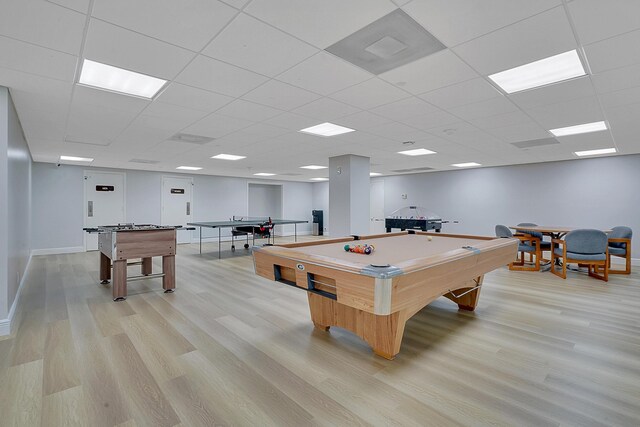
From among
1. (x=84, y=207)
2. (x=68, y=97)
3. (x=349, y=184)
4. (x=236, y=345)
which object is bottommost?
(x=236, y=345)

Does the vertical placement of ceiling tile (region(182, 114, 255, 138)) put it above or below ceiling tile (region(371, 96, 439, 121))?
below

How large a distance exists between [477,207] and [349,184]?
4793 millimetres

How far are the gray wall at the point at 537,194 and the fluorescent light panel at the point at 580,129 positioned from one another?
3391mm

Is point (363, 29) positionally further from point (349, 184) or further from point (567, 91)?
point (349, 184)

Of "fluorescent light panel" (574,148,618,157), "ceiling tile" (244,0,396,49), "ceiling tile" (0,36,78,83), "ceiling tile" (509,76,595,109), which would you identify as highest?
"fluorescent light panel" (574,148,618,157)

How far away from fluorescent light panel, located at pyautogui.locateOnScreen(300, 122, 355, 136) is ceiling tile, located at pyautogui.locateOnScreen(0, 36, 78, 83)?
264 centimetres

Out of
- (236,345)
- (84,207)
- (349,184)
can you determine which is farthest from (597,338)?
(84,207)

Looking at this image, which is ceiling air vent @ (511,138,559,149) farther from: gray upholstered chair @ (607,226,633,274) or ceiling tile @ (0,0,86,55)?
ceiling tile @ (0,0,86,55)

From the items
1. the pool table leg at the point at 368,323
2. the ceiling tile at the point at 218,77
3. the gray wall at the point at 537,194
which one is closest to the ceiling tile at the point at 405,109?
the ceiling tile at the point at 218,77

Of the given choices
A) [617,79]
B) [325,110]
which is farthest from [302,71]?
[617,79]

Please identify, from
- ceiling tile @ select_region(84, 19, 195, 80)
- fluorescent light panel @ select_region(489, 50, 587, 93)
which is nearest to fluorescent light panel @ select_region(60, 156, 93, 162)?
ceiling tile @ select_region(84, 19, 195, 80)

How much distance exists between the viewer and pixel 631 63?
7.64 feet

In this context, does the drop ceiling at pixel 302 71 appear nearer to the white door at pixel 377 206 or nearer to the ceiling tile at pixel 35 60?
the ceiling tile at pixel 35 60

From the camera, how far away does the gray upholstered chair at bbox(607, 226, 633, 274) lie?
5.24m
